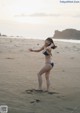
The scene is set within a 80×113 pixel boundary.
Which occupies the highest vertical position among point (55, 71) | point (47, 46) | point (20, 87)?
point (47, 46)

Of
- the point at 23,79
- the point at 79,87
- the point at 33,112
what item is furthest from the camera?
the point at 23,79

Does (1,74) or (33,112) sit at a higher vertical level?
(33,112)

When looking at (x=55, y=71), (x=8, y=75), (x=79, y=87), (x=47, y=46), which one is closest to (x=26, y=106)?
(x=47, y=46)

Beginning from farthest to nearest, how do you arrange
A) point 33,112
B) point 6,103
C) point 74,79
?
point 74,79 < point 6,103 < point 33,112

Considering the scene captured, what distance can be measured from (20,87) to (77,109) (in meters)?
2.99

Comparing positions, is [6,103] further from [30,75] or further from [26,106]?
[30,75]

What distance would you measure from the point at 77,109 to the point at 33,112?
1.32 m

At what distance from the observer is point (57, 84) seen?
1380 centimetres

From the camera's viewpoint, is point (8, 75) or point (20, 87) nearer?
point (20, 87)

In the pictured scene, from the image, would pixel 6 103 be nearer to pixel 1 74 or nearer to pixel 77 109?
pixel 77 109

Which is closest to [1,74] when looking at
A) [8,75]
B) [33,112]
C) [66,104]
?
[8,75]

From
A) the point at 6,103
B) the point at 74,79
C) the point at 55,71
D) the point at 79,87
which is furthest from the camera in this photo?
the point at 55,71

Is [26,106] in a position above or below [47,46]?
Answer: below

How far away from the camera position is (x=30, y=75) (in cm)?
1564
